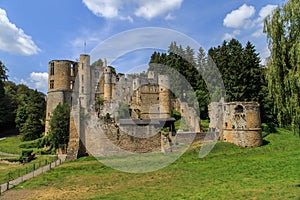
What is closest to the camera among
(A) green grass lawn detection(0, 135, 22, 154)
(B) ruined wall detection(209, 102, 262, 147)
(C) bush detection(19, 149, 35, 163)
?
(C) bush detection(19, 149, 35, 163)

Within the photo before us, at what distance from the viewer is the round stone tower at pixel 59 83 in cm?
3938

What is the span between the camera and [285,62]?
11.8 meters

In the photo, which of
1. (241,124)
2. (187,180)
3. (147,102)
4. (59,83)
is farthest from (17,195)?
(147,102)

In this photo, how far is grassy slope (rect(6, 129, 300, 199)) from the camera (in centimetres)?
1234

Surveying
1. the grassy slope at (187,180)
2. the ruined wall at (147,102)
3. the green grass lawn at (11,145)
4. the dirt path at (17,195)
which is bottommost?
the dirt path at (17,195)

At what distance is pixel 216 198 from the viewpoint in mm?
11398

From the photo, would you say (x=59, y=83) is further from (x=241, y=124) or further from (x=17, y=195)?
(x=17, y=195)

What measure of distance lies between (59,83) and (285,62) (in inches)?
1357

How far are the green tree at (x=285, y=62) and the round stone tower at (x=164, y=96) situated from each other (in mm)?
29686

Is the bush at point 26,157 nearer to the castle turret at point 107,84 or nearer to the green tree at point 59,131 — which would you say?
the green tree at point 59,131

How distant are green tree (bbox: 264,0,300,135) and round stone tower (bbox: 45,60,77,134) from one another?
32908 millimetres

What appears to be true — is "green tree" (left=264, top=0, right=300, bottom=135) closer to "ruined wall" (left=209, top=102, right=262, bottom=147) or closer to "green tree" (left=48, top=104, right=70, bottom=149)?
"ruined wall" (left=209, top=102, right=262, bottom=147)

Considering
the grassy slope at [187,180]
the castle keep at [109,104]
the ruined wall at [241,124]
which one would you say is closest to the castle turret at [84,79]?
the castle keep at [109,104]

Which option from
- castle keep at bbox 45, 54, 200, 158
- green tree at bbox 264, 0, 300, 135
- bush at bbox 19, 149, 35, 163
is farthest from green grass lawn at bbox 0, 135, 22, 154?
green tree at bbox 264, 0, 300, 135
